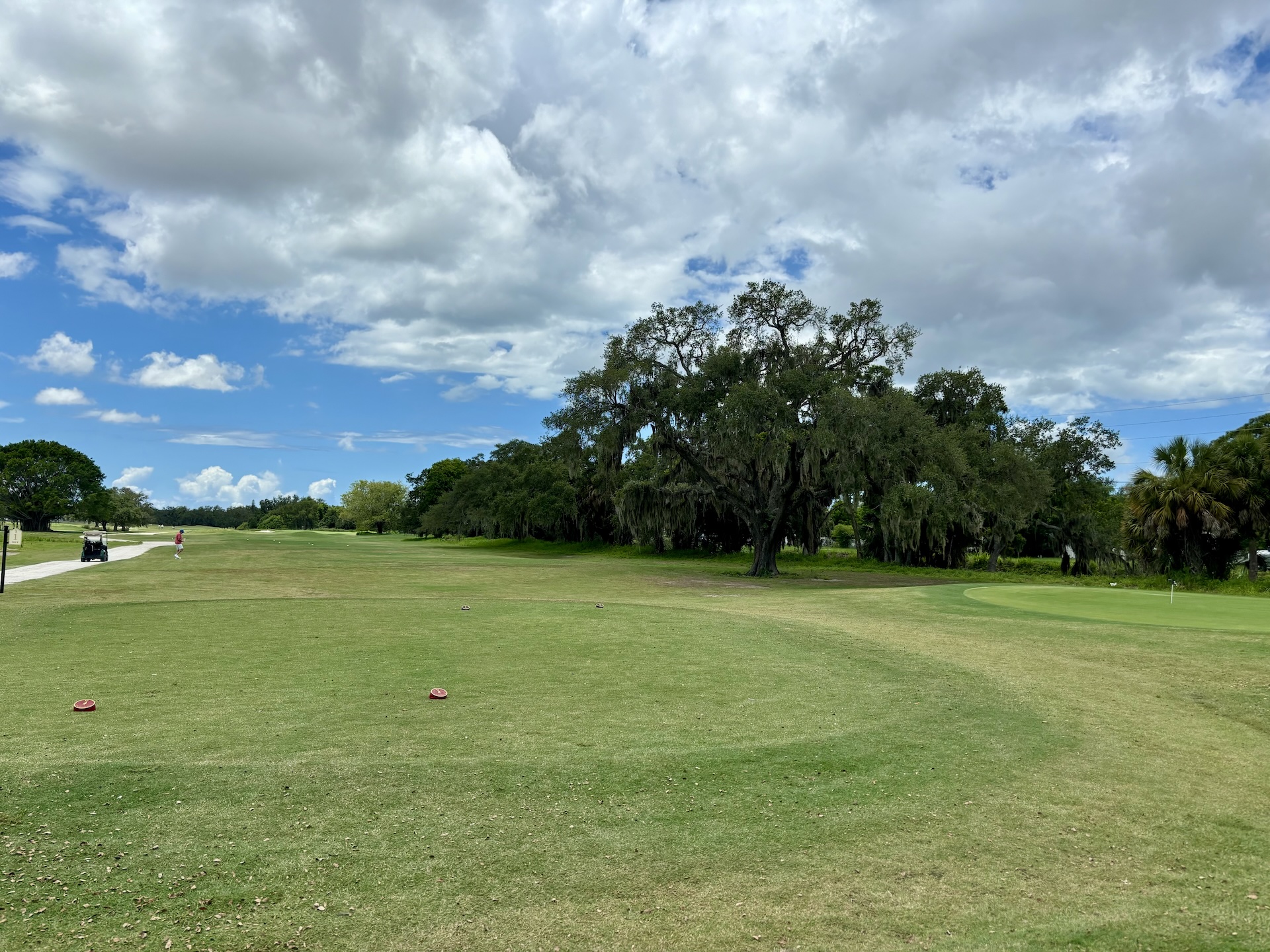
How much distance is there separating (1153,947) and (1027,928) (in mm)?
522

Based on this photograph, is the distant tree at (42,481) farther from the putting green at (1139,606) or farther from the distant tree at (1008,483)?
the putting green at (1139,606)

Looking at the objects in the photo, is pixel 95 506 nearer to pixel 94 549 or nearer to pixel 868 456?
A: pixel 94 549

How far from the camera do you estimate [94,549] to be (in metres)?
34.4

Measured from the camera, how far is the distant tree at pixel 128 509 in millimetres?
116125

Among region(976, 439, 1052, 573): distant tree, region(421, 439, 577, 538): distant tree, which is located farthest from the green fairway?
region(421, 439, 577, 538): distant tree

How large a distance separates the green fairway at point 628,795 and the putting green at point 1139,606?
3034mm

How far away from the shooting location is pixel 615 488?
55031 millimetres

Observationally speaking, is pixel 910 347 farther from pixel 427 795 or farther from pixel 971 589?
pixel 427 795

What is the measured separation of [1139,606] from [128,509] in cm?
→ 13435

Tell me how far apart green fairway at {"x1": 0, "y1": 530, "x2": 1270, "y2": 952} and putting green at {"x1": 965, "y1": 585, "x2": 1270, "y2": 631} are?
3.03 m

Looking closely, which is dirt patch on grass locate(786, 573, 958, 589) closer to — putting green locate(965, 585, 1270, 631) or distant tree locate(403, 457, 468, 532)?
putting green locate(965, 585, 1270, 631)

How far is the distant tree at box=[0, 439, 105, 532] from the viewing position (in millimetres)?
77625

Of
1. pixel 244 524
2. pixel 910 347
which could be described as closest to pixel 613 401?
pixel 910 347

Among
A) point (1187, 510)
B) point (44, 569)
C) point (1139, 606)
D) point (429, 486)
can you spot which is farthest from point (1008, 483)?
point (429, 486)
